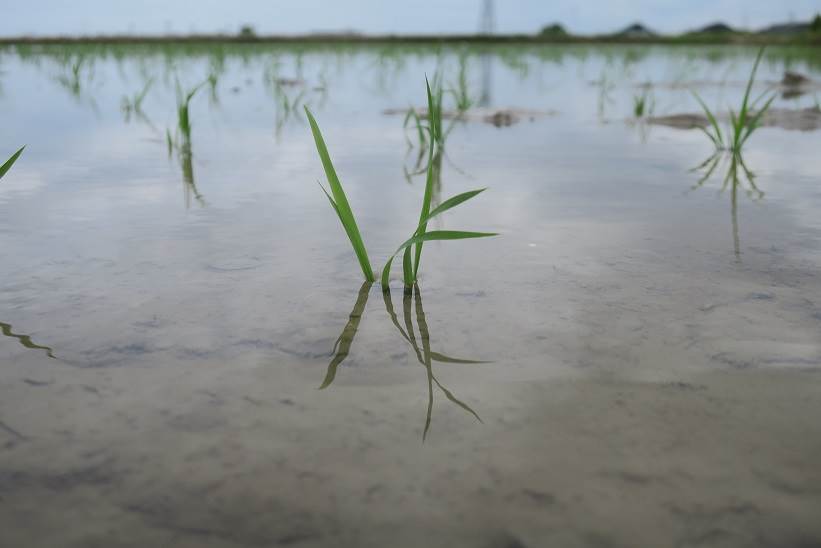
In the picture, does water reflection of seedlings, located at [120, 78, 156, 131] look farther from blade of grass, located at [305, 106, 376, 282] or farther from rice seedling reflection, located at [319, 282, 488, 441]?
rice seedling reflection, located at [319, 282, 488, 441]

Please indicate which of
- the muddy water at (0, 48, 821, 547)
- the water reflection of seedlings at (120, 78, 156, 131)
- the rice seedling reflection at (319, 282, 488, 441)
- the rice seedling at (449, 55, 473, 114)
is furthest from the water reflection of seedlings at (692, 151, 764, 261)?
the water reflection of seedlings at (120, 78, 156, 131)

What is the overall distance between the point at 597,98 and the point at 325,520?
16.2ft

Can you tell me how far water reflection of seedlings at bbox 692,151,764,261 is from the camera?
166 cm

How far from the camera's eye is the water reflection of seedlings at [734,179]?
1.66m

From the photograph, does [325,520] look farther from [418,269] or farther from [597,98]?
[597,98]

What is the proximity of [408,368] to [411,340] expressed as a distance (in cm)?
8

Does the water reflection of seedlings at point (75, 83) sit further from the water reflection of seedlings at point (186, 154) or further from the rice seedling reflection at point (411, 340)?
the rice seedling reflection at point (411, 340)

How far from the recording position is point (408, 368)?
89cm

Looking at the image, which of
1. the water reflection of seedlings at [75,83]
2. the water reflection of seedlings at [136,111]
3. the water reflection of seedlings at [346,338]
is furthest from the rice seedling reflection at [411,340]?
the water reflection of seedlings at [75,83]

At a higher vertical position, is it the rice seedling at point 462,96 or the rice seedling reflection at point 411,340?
the rice seedling at point 462,96

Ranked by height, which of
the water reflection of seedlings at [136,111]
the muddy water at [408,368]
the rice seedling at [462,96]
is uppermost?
the rice seedling at [462,96]

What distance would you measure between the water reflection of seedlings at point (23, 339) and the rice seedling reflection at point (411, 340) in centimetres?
37

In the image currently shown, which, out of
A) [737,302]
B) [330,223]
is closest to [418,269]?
[330,223]

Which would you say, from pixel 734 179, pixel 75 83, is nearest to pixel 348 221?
pixel 734 179
